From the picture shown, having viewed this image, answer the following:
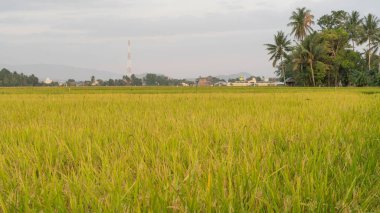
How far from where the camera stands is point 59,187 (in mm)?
1224

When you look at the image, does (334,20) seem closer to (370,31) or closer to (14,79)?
(370,31)

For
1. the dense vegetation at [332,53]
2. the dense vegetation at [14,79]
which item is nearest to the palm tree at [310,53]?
the dense vegetation at [332,53]

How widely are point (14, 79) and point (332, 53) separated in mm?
83066

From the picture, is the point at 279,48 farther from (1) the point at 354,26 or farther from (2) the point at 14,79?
(2) the point at 14,79

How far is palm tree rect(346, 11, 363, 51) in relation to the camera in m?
48.1

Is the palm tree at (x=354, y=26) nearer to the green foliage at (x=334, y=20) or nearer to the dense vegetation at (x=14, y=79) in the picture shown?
the green foliage at (x=334, y=20)

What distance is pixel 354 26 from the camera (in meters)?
50.1

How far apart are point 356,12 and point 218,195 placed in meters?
58.2

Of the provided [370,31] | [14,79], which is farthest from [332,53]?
[14,79]

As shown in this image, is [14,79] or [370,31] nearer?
[370,31]

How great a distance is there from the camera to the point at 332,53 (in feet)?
158

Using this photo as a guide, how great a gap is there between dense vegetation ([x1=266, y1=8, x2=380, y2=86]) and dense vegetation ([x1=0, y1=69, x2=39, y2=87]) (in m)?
75.3

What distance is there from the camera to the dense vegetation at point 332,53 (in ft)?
144

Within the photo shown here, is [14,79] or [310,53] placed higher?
[310,53]
